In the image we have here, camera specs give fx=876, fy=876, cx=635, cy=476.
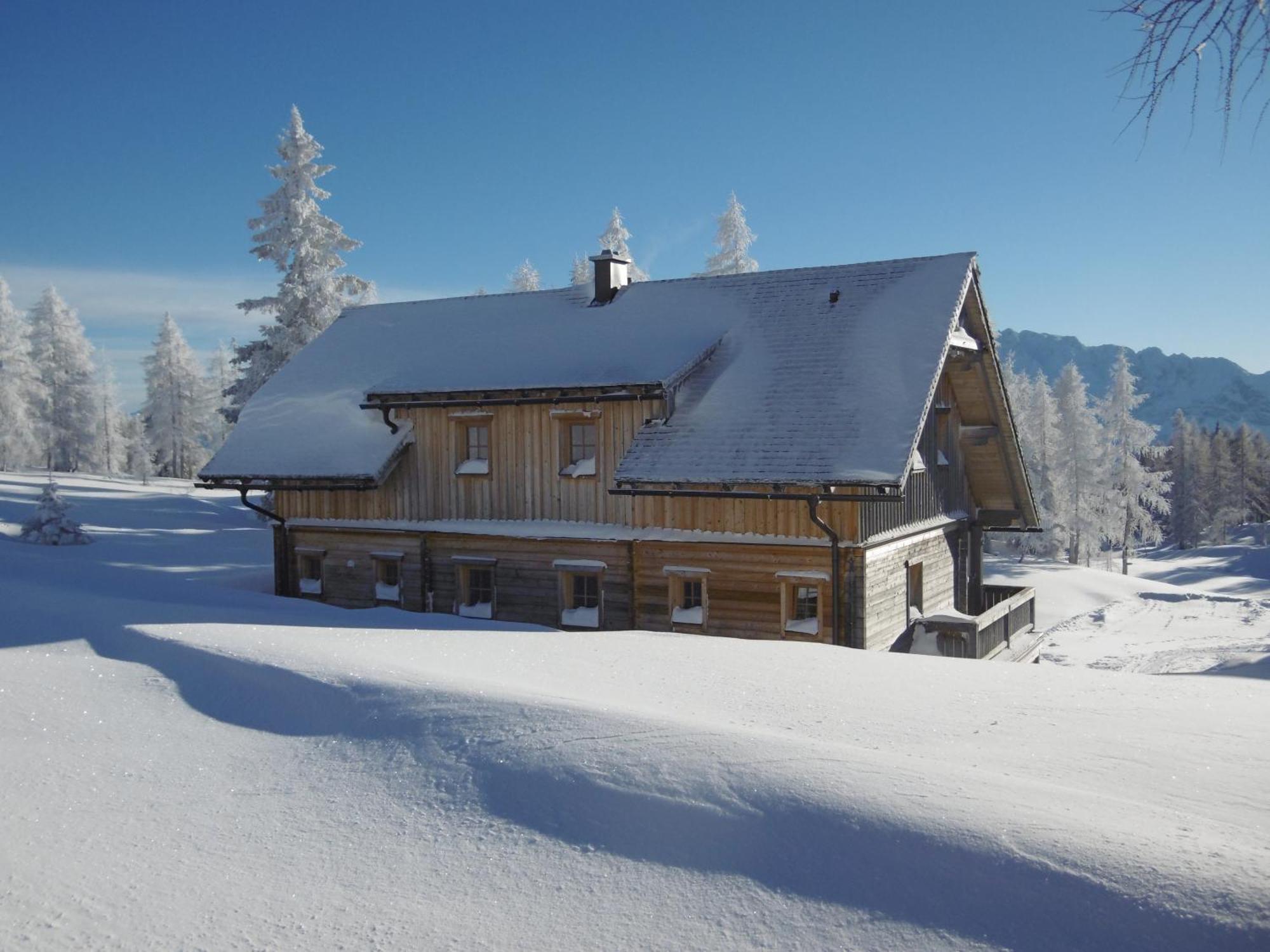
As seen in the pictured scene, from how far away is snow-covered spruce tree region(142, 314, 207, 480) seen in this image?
67.0m

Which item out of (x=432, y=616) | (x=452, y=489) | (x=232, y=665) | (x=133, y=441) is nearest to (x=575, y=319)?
(x=452, y=489)

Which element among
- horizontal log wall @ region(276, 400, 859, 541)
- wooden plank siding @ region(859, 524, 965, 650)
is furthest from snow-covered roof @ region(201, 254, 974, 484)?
wooden plank siding @ region(859, 524, 965, 650)

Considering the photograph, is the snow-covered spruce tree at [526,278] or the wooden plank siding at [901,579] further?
→ the snow-covered spruce tree at [526,278]

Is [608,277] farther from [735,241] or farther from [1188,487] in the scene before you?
[1188,487]

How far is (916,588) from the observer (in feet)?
60.3

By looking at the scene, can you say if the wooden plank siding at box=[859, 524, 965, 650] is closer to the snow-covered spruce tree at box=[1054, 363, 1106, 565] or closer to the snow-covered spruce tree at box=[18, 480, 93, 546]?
the snow-covered spruce tree at box=[18, 480, 93, 546]

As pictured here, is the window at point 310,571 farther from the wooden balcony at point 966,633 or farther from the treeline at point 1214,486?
the treeline at point 1214,486

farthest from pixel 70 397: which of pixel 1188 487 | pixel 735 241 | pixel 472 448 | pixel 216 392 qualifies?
pixel 1188 487

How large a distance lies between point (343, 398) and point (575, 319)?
229 inches

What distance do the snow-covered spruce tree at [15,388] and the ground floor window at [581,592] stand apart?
4864 cm

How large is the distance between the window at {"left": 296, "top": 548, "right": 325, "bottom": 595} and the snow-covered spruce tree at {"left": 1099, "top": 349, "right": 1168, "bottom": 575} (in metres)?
46.3

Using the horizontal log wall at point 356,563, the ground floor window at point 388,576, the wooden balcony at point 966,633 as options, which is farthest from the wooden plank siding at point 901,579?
the ground floor window at point 388,576

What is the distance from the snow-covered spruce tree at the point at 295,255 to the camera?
32.1 meters

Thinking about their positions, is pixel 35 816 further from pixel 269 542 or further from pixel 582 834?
pixel 269 542
